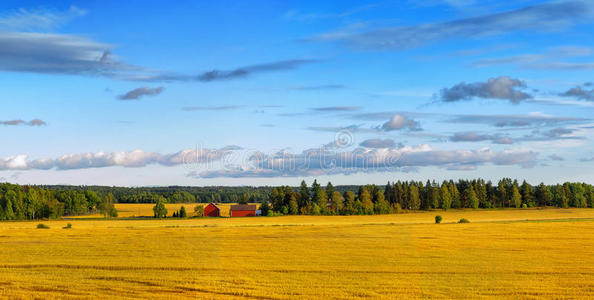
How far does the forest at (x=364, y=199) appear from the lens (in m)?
128

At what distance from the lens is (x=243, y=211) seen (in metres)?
135

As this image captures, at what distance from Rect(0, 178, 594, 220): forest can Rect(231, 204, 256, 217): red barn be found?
3488 millimetres

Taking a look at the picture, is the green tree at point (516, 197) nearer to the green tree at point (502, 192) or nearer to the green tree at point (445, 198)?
the green tree at point (502, 192)

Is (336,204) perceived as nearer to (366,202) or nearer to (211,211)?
(366,202)

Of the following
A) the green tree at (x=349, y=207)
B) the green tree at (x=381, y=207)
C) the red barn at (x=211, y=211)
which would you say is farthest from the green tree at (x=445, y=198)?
the red barn at (x=211, y=211)

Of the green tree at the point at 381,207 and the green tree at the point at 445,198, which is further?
the green tree at the point at 445,198

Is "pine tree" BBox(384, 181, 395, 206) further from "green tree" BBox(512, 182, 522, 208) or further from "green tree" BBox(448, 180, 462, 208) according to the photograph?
"green tree" BBox(512, 182, 522, 208)

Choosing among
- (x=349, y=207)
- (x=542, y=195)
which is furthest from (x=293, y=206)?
(x=542, y=195)

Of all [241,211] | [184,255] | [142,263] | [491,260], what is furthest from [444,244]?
[241,211]

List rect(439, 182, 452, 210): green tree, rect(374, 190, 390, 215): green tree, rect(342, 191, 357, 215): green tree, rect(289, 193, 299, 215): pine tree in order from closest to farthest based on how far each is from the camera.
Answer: rect(342, 191, 357, 215): green tree
rect(289, 193, 299, 215): pine tree
rect(374, 190, 390, 215): green tree
rect(439, 182, 452, 210): green tree

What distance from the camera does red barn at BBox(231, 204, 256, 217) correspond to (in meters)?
134

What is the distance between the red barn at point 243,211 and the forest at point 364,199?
349 cm

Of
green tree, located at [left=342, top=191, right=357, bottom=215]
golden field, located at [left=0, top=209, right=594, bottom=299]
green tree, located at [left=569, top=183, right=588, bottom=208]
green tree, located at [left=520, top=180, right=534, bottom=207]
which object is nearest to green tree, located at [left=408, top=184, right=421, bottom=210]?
green tree, located at [left=342, top=191, right=357, bottom=215]

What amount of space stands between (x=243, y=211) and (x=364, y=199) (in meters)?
29.1
